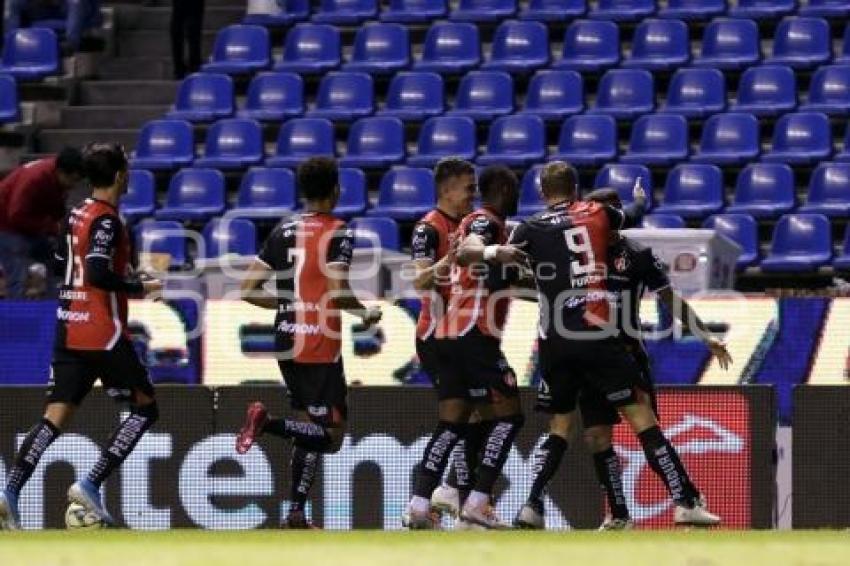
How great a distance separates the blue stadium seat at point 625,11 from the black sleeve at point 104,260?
11517 mm

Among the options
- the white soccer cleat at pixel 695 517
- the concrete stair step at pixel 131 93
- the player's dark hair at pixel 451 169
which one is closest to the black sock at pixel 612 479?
the white soccer cleat at pixel 695 517

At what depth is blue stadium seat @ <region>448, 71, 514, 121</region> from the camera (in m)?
22.3

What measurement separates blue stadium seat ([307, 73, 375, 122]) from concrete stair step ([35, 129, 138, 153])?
2261 millimetres

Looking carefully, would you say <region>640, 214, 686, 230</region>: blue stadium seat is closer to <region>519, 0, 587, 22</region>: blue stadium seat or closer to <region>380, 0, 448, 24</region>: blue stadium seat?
<region>519, 0, 587, 22</region>: blue stadium seat

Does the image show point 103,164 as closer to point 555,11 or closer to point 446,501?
point 446,501

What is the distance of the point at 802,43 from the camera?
21.9 m

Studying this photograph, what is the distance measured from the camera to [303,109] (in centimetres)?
2309

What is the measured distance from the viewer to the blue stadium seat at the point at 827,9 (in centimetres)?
2227

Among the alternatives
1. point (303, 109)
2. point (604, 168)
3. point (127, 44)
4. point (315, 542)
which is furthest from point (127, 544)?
point (127, 44)

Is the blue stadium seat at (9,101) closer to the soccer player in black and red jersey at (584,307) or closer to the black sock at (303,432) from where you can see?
the black sock at (303,432)

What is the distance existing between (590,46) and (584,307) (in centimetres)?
1096

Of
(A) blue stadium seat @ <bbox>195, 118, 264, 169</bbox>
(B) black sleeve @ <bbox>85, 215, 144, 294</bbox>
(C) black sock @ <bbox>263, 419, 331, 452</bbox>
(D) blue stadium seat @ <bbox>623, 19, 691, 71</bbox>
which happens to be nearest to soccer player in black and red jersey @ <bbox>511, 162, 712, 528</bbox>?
(C) black sock @ <bbox>263, 419, 331, 452</bbox>

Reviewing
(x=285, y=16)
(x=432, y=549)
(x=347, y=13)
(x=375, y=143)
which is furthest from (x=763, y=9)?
(x=432, y=549)

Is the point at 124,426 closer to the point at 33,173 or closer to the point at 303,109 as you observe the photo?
the point at 33,173
